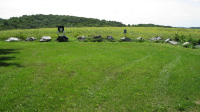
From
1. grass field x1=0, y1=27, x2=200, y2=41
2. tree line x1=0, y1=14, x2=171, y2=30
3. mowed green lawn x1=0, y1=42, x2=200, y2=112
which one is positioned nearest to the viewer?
mowed green lawn x1=0, y1=42, x2=200, y2=112

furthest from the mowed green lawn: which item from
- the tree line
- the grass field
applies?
the tree line

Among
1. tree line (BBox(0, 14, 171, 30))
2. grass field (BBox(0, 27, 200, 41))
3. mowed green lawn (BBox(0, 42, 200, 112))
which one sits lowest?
mowed green lawn (BBox(0, 42, 200, 112))

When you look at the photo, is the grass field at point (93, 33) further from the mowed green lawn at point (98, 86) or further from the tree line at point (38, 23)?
the tree line at point (38, 23)

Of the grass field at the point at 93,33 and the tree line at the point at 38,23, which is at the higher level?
the tree line at the point at 38,23

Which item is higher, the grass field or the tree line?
the tree line

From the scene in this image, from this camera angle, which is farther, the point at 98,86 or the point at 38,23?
the point at 38,23

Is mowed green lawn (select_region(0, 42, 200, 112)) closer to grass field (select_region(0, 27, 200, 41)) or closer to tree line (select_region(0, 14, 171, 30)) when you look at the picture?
grass field (select_region(0, 27, 200, 41))

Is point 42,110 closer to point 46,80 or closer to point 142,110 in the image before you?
point 46,80

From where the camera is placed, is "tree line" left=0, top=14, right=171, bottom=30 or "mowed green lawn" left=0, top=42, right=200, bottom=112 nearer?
"mowed green lawn" left=0, top=42, right=200, bottom=112

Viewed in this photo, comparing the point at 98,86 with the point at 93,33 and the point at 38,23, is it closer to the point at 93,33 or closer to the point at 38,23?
the point at 93,33

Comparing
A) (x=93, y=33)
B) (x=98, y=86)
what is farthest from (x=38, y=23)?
(x=98, y=86)

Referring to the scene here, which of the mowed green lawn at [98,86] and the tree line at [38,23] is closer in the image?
the mowed green lawn at [98,86]

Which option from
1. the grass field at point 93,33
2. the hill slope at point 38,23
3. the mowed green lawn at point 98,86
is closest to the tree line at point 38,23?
the hill slope at point 38,23

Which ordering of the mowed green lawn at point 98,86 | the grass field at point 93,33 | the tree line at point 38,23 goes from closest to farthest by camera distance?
the mowed green lawn at point 98,86 → the grass field at point 93,33 → the tree line at point 38,23
